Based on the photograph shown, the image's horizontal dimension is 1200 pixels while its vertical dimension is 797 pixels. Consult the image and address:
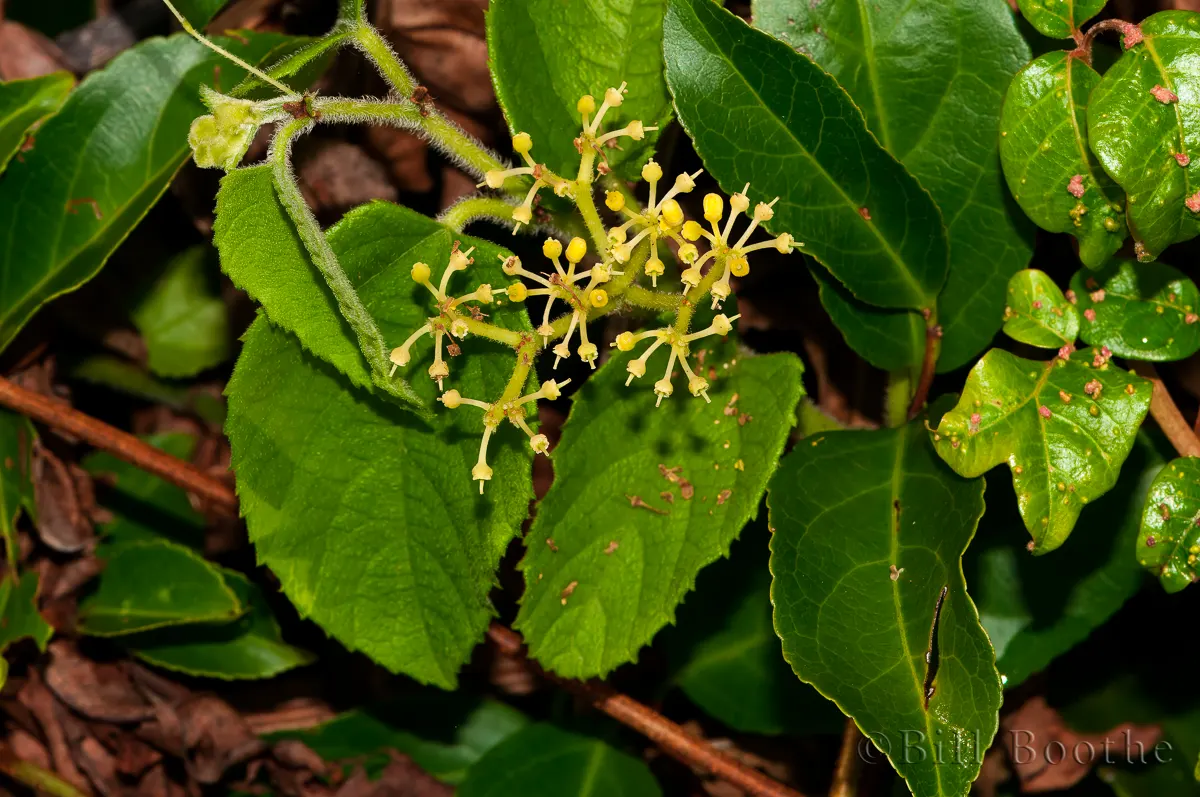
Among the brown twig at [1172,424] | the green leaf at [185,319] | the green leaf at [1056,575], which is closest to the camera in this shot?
the brown twig at [1172,424]

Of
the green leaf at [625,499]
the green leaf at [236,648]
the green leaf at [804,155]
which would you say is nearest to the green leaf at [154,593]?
the green leaf at [236,648]

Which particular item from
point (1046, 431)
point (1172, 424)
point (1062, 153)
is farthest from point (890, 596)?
point (1062, 153)

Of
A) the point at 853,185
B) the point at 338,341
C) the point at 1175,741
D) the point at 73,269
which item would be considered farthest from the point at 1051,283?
the point at 73,269

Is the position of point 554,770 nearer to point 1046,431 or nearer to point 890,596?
point 890,596

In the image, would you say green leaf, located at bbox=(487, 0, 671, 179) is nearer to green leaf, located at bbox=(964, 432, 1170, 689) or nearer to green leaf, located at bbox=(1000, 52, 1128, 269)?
green leaf, located at bbox=(1000, 52, 1128, 269)

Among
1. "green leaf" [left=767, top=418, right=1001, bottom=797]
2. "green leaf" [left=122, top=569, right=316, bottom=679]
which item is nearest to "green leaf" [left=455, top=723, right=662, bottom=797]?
"green leaf" [left=122, top=569, right=316, bottom=679]

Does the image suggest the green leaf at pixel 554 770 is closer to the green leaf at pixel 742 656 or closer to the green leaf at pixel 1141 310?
the green leaf at pixel 742 656
